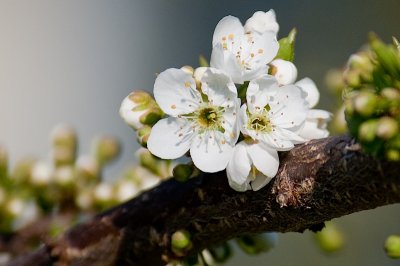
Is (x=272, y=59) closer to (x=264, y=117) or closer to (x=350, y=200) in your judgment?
(x=264, y=117)

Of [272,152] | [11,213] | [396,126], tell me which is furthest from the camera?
[11,213]

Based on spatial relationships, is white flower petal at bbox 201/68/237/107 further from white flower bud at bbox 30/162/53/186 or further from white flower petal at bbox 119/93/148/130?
white flower bud at bbox 30/162/53/186

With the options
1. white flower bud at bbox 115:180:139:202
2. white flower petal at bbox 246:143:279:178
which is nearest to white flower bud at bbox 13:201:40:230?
white flower bud at bbox 115:180:139:202

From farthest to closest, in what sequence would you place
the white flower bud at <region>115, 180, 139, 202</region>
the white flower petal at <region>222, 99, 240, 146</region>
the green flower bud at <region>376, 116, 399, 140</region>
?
the white flower bud at <region>115, 180, 139, 202</region>
the white flower petal at <region>222, 99, 240, 146</region>
the green flower bud at <region>376, 116, 399, 140</region>

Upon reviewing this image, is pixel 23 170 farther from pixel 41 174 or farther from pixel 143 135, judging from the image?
pixel 143 135

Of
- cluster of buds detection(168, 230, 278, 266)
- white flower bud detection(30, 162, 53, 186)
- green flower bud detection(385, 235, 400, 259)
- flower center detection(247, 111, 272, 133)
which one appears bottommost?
white flower bud detection(30, 162, 53, 186)

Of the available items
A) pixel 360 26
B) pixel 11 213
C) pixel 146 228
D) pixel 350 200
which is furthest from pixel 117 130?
pixel 350 200

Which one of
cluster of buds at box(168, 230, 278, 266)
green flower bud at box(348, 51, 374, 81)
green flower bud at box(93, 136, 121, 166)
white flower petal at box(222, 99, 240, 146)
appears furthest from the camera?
green flower bud at box(93, 136, 121, 166)
